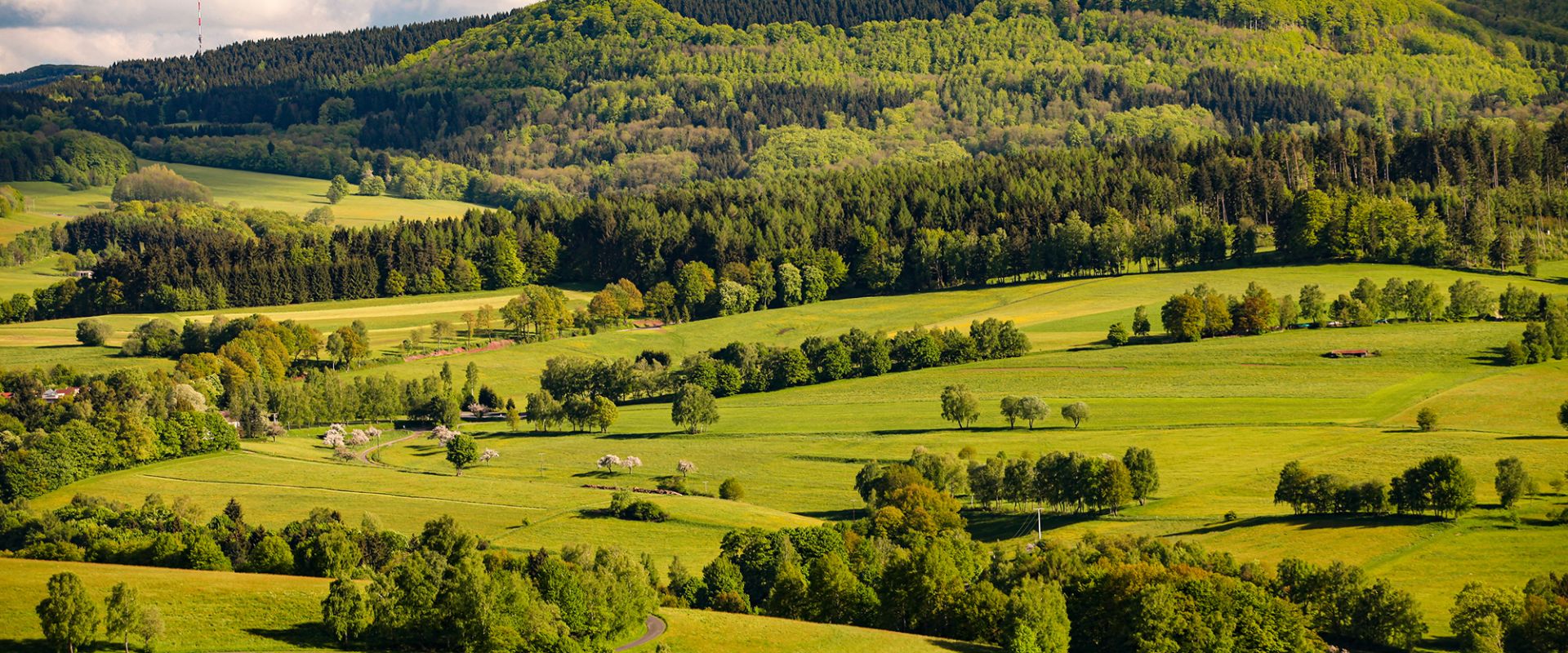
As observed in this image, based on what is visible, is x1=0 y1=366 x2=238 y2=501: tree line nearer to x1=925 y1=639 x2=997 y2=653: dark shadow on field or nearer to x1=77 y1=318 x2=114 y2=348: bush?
x1=77 y1=318 x2=114 y2=348: bush

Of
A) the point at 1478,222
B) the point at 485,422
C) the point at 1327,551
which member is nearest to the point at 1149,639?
the point at 1327,551

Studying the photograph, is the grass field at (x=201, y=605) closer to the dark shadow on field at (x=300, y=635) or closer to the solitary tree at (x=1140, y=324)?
the dark shadow on field at (x=300, y=635)

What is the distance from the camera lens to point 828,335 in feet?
631

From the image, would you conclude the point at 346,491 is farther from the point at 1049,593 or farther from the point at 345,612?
the point at 1049,593

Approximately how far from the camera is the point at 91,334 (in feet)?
633

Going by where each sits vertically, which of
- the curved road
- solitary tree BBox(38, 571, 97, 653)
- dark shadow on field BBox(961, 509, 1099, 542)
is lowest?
dark shadow on field BBox(961, 509, 1099, 542)

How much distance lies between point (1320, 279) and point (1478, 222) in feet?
76.0

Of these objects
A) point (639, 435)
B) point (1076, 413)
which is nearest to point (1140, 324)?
point (1076, 413)

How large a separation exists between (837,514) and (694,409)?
1407 inches

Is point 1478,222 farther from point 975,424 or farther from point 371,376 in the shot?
point 371,376

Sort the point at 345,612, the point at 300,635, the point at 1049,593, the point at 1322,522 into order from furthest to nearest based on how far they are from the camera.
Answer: the point at 1322,522, the point at 1049,593, the point at 300,635, the point at 345,612

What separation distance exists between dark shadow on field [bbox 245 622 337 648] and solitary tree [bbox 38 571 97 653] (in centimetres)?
768

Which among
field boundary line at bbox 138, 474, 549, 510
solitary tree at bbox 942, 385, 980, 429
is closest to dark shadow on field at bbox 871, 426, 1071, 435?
solitary tree at bbox 942, 385, 980, 429

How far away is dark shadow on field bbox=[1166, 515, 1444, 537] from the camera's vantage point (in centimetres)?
10056
